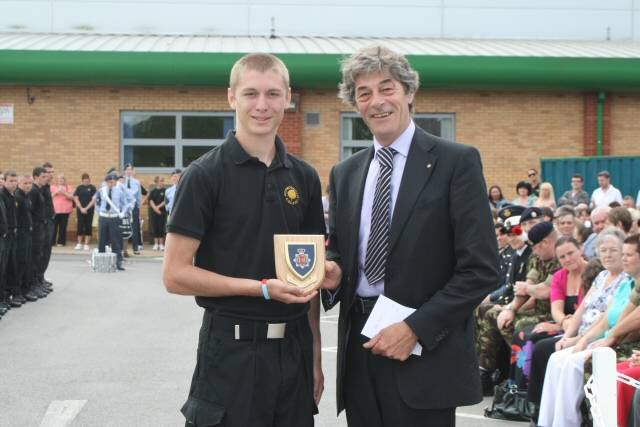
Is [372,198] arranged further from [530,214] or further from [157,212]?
[157,212]

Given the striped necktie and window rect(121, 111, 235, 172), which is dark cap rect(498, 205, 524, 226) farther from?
window rect(121, 111, 235, 172)

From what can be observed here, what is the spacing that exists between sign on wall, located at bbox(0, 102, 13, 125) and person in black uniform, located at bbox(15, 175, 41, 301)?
31.6 ft

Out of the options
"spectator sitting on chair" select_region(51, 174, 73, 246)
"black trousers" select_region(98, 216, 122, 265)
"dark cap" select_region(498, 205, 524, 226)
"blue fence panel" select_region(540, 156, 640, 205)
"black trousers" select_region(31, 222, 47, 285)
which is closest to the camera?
"dark cap" select_region(498, 205, 524, 226)

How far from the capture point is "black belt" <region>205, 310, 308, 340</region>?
12.4ft

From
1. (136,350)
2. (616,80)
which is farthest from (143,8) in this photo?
(136,350)

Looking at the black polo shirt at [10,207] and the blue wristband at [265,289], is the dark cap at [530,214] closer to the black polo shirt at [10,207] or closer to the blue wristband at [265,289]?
the blue wristband at [265,289]

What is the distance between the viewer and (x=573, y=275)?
26.8 ft

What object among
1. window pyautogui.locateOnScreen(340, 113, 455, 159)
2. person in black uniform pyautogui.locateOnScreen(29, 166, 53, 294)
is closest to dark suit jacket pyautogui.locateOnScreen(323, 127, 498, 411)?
person in black uniform pyautogui.locateOnScreen(29, 166, 53, 294)

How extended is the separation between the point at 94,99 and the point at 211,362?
21.2 m

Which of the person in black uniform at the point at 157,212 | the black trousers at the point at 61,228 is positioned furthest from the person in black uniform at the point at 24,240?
the black trousers at the point at 61,228

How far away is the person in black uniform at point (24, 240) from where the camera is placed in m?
14.5

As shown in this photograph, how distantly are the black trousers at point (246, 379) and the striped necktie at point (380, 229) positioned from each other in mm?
382

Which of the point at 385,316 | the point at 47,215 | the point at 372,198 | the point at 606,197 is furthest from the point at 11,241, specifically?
the point at 385,316

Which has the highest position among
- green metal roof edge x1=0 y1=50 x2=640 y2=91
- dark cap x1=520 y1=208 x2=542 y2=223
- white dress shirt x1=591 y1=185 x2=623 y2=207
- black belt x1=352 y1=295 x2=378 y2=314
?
green metal roof edge x1=0 y1=50 x2=640 y2=91
